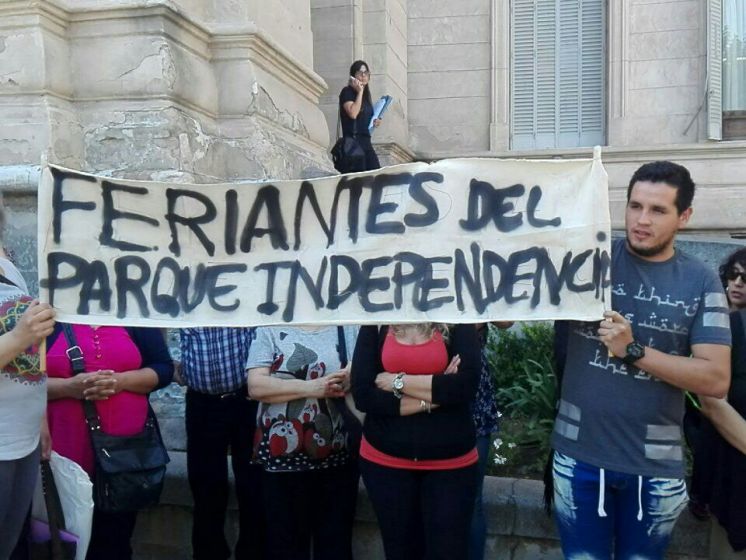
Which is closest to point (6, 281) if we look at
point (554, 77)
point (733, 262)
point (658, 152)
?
point (733, 262)

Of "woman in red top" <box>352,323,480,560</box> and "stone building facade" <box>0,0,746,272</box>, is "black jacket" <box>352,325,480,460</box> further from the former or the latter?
"stone building facade" <box>0,0,746,272</box>

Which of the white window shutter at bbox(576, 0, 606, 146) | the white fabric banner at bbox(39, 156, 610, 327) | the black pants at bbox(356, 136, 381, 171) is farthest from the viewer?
the white window shutter at bbox(576, 0, 606, 146)

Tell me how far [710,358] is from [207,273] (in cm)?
185

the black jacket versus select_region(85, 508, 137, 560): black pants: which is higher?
the black jacket

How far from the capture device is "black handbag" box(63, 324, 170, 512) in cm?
345

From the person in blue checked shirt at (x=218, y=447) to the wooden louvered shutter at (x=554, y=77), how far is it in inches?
332

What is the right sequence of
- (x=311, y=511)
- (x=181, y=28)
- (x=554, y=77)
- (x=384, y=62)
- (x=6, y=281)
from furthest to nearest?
(x=554, y=77), (x=384, y=62), (x=181, y=28), (x=311, y=511), (x=6, y=281)

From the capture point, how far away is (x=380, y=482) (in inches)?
126

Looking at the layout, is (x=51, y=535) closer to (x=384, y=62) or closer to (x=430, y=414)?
(x=430, y=414)

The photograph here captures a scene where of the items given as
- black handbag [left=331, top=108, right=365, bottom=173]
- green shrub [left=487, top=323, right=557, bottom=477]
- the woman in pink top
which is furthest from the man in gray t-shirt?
black handbag [left=331, top=108, right=365, bottom=173]

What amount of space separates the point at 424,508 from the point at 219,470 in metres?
1.30

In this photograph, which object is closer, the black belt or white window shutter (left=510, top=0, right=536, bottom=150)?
the black belt

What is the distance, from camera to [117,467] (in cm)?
345

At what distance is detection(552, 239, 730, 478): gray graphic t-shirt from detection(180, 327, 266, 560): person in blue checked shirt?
1.83 m
